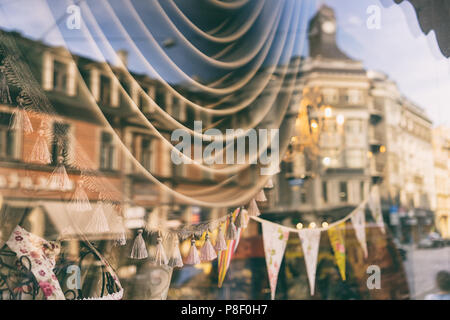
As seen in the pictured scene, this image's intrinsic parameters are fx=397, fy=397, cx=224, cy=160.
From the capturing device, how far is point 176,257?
7.77 feet

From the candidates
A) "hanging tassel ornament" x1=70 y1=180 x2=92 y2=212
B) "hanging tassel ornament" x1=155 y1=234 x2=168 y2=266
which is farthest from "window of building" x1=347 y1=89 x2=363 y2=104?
"hanging tassel ornament" x1=70 y1=180 x2=92 y2=212

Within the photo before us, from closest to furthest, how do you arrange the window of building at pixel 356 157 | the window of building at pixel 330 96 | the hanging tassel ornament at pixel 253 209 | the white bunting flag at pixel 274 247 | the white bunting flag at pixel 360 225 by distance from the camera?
1. the hanging tassel ornament at pixel 253 209
2. the white bunting flag at pixel 274 247
3. the white bunting flag at pixel 360 225
4. the window of building at pixel 330 96
5. the window of building at pixel 356 157

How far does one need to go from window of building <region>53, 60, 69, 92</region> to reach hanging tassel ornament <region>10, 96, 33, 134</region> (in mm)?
204

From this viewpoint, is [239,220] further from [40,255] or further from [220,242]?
[40,255]

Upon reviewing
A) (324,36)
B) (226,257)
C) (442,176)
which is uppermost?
(324,36)

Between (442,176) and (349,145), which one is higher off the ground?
(349,145)

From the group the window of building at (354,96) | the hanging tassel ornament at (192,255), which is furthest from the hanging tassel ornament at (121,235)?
the window of building at (354,96)

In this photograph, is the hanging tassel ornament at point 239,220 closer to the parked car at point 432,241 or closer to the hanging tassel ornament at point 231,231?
the hanging tassel ornament at point 231,231

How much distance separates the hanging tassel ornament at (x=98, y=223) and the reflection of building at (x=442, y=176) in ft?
9.02

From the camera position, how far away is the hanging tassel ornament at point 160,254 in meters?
2.28

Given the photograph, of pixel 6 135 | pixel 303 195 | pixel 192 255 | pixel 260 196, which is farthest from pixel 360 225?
pixel 6 135

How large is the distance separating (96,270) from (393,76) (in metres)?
2.93

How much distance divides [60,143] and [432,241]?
10.2ft
